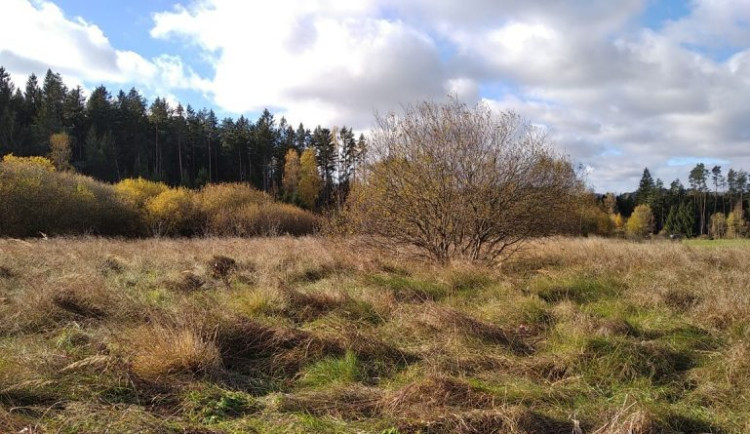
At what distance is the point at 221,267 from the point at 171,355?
6.06 m

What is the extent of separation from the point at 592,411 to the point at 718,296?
5098 millimetres

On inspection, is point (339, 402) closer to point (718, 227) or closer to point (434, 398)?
point (434, 398)

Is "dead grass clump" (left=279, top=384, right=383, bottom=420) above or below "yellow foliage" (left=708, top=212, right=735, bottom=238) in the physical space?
below

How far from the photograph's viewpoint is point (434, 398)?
4133mm

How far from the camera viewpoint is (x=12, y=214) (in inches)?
1068

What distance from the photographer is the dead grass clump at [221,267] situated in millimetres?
10102

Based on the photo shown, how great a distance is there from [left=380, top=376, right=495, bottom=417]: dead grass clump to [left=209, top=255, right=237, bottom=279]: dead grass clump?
651cm

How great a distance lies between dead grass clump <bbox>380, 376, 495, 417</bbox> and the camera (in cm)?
398

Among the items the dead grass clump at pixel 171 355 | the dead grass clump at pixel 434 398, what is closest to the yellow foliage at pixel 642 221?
the dead grass clump at pixel 434 398

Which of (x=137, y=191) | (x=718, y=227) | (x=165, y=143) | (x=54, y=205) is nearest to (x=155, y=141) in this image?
(x=165, y=143)

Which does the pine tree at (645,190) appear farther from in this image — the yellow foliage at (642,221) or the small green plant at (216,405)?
the small green plant at (216,405)

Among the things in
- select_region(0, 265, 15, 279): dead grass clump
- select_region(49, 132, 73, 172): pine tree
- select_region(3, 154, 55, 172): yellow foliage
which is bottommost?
select_region(0, 265, 15, 279): dead grass clump

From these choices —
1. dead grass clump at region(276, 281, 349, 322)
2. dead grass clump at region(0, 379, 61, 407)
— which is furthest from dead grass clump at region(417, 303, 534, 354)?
dead grass clump at region(0, 379, 61, 407)

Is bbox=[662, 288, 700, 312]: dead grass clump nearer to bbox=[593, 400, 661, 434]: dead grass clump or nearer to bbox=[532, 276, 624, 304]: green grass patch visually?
bbox=[532, 276, 624, 304]: green grass patch
